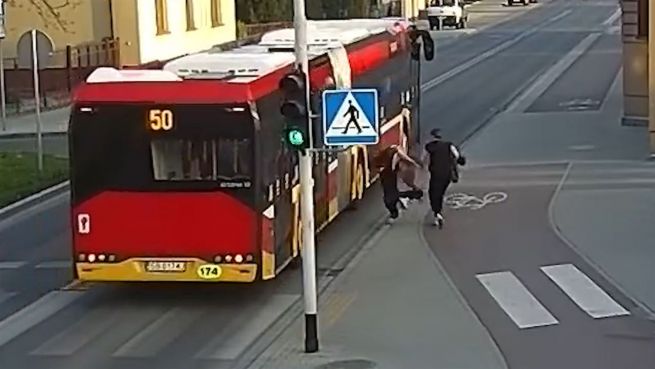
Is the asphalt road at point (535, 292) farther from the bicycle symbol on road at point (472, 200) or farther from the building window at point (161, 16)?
the building window at point (161, 16)

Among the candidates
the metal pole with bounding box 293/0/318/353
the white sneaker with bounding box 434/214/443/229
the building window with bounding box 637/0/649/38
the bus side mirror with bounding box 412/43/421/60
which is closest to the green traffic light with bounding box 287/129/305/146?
the metal pole with bounding box 293/0/318/353

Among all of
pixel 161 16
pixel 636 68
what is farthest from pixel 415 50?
pixel 161 16

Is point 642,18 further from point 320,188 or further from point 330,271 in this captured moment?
point 330,271

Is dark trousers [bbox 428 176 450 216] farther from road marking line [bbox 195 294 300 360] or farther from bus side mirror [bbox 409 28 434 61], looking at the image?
bus side mirror [bbox 409 28 434 61]

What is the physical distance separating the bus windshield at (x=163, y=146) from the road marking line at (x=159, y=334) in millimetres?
1518

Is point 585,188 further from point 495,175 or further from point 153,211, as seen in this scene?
point 153,211

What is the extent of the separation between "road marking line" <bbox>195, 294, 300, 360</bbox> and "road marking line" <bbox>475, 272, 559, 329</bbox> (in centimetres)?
248

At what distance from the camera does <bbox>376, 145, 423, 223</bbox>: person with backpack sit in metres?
24.4

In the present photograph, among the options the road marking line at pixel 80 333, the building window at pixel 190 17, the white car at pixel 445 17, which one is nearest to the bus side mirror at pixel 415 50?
the road marking line at pixel 80 333

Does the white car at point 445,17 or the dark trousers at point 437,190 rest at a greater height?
the dark trousers at point 437,190

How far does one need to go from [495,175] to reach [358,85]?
235 inches

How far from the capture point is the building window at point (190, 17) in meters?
58.2

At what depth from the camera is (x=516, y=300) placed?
18.4 metres

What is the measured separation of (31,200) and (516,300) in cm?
1230
